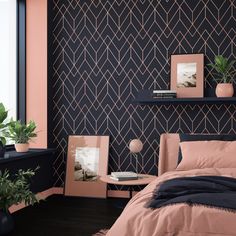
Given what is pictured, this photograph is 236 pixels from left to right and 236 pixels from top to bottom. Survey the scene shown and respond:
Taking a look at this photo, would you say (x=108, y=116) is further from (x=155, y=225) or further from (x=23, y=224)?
(x=155, y=225)

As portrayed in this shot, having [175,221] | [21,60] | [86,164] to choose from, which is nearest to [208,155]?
[86,164]

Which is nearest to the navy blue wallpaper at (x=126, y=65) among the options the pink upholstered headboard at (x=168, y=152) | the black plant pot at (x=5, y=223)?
the pink upholstered headboard at (x=168, y=152)

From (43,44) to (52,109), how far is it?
3.13 ft

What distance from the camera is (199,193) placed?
2.66 metres

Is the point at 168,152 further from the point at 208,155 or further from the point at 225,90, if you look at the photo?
the point at 225,90

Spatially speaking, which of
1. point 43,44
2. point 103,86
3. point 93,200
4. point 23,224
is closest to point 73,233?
point 23,224

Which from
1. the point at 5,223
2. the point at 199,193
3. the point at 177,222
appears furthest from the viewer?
the point at 5,223

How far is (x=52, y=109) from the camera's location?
5.61 metres

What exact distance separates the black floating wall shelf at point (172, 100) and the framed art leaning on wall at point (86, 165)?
0.76m

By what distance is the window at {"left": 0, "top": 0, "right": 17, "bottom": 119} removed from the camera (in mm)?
5062

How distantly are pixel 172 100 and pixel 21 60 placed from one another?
2278 mm

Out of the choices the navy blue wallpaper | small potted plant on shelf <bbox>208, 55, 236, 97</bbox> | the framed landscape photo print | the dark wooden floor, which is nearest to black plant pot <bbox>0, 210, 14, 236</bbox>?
the dark wooden floor

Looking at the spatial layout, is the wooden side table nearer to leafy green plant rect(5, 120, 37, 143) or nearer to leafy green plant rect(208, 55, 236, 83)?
leafy green plant rect(5, 120, 37, 143)

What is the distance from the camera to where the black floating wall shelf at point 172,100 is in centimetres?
468
